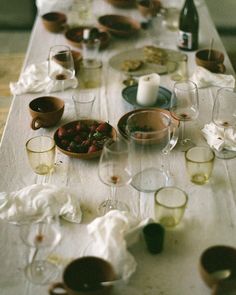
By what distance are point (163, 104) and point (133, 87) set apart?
6.6 inches

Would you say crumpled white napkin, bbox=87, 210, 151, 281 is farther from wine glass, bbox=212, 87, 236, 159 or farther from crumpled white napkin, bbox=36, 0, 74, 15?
crumpled white napkin, bbox=36, 0, 74, 15

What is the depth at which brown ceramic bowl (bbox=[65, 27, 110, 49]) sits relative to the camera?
231 cm

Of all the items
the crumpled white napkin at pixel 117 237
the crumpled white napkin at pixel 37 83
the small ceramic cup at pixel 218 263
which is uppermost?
the small ceramic cup at pixel 218 263

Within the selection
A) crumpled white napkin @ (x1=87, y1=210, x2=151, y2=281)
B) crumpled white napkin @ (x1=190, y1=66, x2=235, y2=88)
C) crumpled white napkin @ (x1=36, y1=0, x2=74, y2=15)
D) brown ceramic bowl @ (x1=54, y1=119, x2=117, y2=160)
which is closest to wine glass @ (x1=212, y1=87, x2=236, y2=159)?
crumpled white napkin @ (x1=190, y1=66, x2=235, y2=88)

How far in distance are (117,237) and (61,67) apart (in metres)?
0.98

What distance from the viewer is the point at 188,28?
7.63 ft

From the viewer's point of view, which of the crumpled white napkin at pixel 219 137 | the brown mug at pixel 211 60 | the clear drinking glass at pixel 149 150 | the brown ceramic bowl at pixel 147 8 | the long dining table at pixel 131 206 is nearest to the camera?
the long dining table at pixel 131 206

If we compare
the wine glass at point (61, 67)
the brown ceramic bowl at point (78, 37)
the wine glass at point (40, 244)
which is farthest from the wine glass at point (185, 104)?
the brown ceramic bowl at point (78, 37)

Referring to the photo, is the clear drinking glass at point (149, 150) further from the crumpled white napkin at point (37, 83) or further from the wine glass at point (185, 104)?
the crumpled white napkin at point (37, 83)

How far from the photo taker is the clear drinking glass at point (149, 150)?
53.0 inches

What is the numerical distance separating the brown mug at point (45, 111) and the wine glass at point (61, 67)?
19 cm

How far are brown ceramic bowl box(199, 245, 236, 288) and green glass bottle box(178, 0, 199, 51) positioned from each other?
4.48ft

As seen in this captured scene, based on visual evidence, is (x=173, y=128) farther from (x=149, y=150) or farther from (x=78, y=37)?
(x=78, y=37)

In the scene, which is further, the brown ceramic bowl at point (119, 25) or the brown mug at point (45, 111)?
the brown ceramic bowl at point (119, 25)
